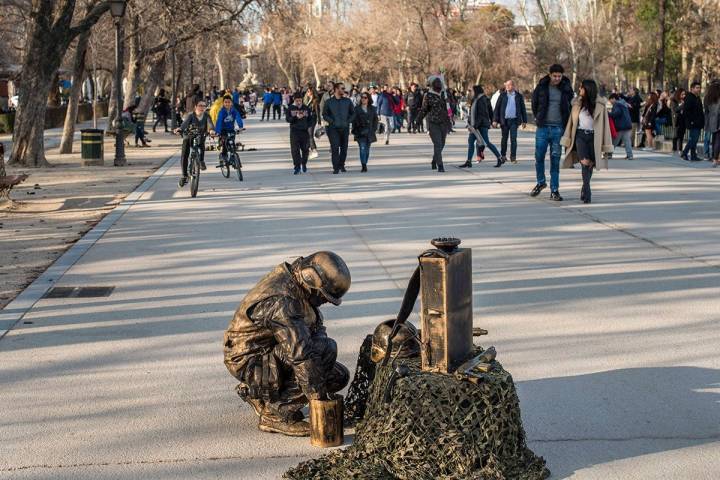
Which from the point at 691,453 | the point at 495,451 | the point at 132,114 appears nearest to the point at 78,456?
the point at 495,451

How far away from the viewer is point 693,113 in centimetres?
2334

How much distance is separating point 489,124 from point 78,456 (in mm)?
18473

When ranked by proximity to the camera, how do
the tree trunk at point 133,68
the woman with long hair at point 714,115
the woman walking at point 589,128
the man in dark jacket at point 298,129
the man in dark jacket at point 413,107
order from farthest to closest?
the man in dark jacket at point 413,107 < the tree trunk at point 133,68 < the woman with long hair at point 714,115 < the man in dark jacket at point 298,129 < the woman walking at point 589,128

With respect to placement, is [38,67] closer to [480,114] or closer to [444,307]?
[480,114]

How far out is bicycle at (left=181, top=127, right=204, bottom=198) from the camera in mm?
17656

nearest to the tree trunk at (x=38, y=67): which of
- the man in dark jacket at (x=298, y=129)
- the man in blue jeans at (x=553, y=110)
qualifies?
the man in dark jacket at (x=298, y=129)

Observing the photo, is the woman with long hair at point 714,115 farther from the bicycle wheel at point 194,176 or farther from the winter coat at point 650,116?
the bicycle wheel at point 194,176

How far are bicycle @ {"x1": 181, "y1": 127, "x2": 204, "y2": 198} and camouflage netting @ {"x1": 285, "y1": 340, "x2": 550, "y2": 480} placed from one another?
13.0 metres

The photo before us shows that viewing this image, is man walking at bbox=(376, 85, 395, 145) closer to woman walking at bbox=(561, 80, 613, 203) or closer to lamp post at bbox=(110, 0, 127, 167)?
lamp post at bbox=(110, 0, 127, 167)

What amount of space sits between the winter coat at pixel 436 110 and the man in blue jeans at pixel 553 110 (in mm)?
5314

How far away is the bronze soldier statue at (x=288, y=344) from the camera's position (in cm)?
534

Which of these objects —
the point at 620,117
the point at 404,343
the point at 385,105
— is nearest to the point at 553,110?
the point at 620,117

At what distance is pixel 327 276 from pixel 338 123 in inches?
650

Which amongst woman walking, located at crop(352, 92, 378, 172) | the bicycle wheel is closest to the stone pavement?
the bicycle wheel
